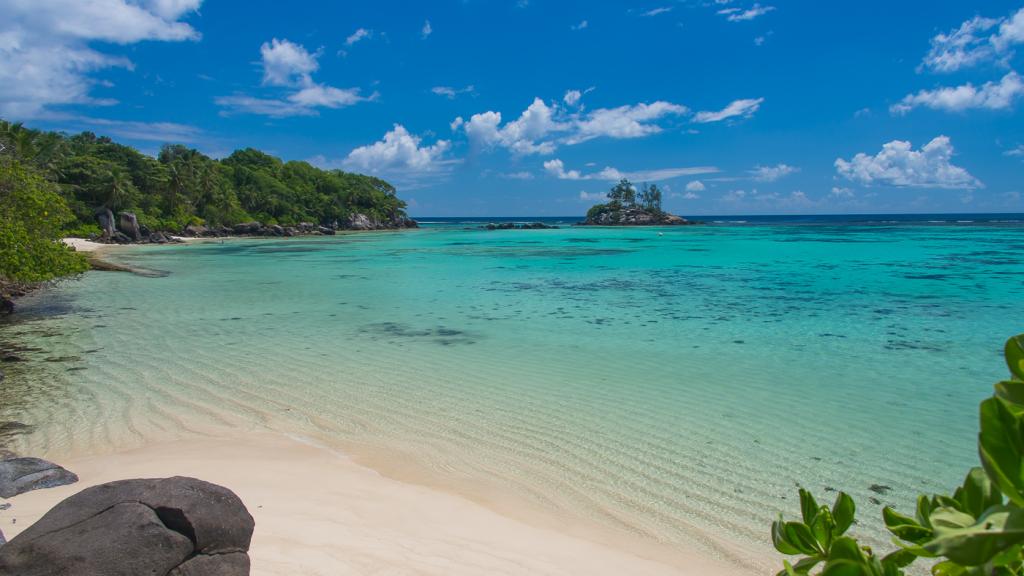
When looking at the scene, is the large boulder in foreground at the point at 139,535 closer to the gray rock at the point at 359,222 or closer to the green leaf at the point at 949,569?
the green leaf at the point at 949,569

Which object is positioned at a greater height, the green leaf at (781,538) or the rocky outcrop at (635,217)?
the rocky outcrop at (635,217)

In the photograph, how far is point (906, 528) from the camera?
1147mm

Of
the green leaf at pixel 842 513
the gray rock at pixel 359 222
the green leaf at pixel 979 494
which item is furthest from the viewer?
the gray rock at pixel 359 222

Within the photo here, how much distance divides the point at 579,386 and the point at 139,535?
628 cm

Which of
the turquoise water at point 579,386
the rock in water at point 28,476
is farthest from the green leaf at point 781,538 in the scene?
the rock in water at point 28,476

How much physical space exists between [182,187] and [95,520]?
71.3 metres

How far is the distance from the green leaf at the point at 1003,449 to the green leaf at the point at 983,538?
0.08 metres

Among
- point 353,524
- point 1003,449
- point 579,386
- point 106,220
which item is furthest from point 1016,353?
point 106,220

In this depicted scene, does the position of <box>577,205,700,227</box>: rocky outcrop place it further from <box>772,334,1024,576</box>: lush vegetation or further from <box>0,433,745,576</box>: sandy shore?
<box>772,334,1024,576</box>: lush vegetation

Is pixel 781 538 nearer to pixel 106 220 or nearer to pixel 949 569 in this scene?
pixel 949 569

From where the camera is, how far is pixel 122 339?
39.4 ft

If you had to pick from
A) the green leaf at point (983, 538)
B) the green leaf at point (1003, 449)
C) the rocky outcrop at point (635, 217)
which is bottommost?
the green leaf at point (983, 538)

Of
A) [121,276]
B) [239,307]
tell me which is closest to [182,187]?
[121,276]

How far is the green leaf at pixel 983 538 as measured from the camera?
A: 61 centimetres
